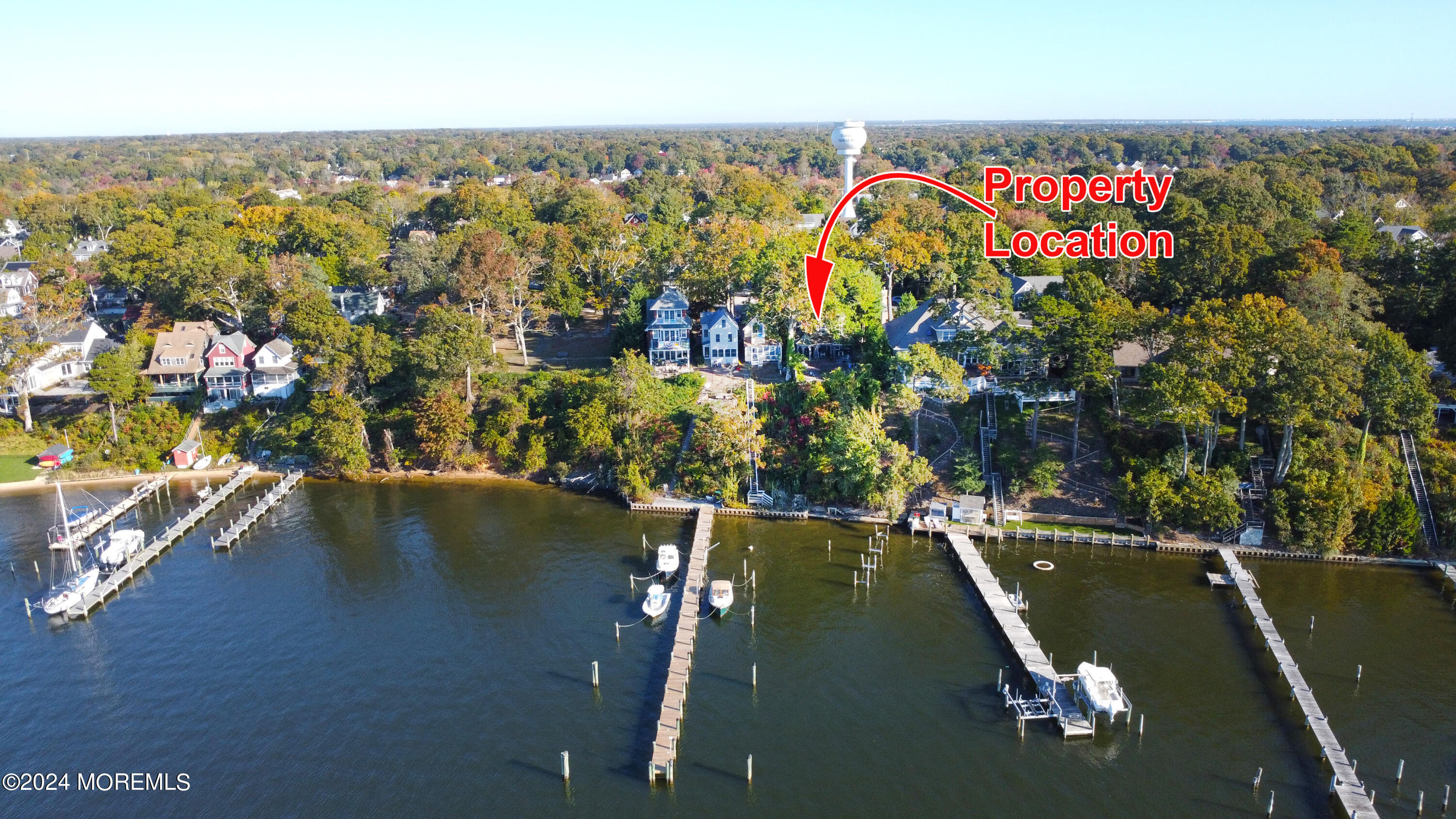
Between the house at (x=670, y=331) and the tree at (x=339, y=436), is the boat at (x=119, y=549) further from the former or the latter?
the house at (x=670, y=331)

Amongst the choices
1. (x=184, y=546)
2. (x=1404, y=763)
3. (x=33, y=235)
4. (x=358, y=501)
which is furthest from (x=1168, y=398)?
(x=33, y=235)

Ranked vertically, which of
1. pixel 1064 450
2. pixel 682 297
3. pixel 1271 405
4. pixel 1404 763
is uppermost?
pixel 682 297

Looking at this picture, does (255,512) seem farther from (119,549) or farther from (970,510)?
(970,510)

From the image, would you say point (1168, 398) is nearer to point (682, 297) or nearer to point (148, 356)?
point (682, 297)

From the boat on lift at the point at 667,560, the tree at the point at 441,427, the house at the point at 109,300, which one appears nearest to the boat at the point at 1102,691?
the boat on lift at the point at 667,560

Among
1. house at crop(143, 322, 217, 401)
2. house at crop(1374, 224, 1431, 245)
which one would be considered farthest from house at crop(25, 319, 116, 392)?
house at crop(1374, 224, 1431, 245)
